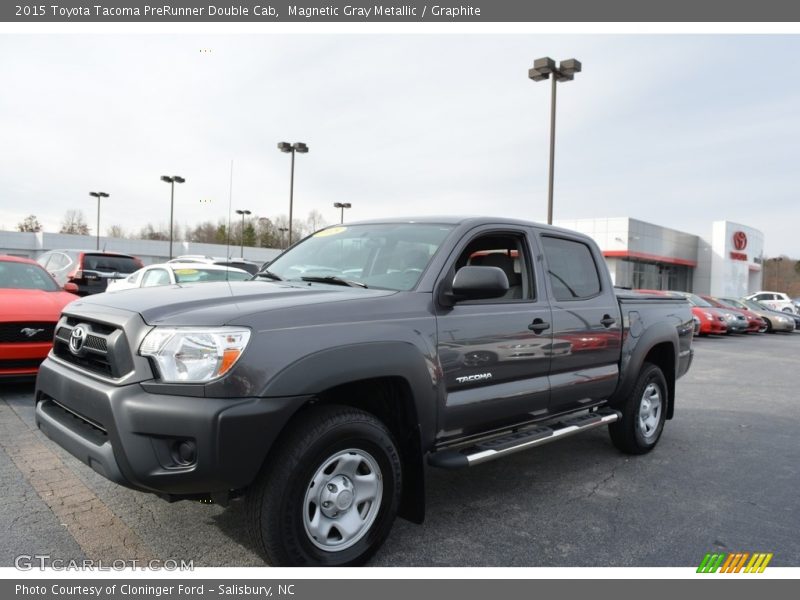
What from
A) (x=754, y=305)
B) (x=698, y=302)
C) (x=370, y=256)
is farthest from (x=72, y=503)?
(x=754, y=305)

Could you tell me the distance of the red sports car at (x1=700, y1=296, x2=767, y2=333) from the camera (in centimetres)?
2304

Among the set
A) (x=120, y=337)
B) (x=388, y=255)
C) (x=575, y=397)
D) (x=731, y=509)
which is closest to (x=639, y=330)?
(x=575, y=397)

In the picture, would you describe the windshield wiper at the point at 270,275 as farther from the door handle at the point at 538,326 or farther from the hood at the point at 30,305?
→ the hood at the point at 30,305

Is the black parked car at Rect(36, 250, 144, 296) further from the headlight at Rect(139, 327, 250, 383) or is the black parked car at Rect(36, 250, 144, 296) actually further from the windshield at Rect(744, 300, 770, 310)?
the windshield at Rect(744, 300, 770, 310)

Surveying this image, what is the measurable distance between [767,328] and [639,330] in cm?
2365

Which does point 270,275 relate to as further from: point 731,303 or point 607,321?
point 731,303

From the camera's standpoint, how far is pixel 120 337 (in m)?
2.92

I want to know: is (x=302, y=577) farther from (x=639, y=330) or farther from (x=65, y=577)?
(x=639, y=330)

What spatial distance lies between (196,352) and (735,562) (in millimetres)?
3116

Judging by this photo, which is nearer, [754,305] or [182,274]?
[182,274]

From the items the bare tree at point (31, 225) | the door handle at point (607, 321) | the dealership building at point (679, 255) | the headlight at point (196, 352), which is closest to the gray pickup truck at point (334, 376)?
the headlight at point (196, 352)

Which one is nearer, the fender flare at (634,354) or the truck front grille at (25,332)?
the fender flare at (634,354)

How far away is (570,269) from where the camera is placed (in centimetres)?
487

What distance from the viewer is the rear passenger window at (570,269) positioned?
4609 mm
